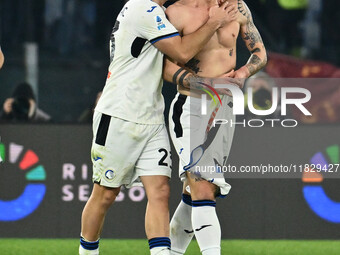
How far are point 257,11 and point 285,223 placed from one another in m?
2.64

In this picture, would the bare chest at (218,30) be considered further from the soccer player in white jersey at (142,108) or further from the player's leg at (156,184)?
the player's leg at (156,184)

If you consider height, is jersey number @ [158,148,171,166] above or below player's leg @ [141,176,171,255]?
above

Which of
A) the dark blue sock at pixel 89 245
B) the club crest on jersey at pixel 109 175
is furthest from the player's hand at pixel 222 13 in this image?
the dark blue sock at pixel 89 245

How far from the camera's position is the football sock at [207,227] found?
728 centimetres

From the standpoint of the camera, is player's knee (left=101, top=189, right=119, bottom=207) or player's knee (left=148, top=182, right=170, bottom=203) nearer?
player's knee (left=148, top=182, right=170, bottom=203)

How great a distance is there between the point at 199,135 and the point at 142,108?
1.73ft

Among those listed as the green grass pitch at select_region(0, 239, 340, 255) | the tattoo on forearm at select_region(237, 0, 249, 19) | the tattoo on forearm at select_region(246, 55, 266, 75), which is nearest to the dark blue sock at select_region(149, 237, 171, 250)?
the tattoo on forearm at select_region(246, 55, 266, 75)

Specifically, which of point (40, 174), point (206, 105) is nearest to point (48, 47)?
point (40, 174)

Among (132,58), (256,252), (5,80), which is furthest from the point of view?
(5,80)

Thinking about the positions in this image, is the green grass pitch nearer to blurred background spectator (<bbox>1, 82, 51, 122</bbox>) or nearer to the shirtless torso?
blurred background spectator (<bbox>1, 82, 51, 122</bbox>)

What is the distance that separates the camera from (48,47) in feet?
37.0

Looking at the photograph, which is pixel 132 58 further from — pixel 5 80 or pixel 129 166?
pixel 5 80

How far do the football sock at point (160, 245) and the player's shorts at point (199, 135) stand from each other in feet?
1.94

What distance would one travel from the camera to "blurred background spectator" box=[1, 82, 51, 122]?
10828 mm
